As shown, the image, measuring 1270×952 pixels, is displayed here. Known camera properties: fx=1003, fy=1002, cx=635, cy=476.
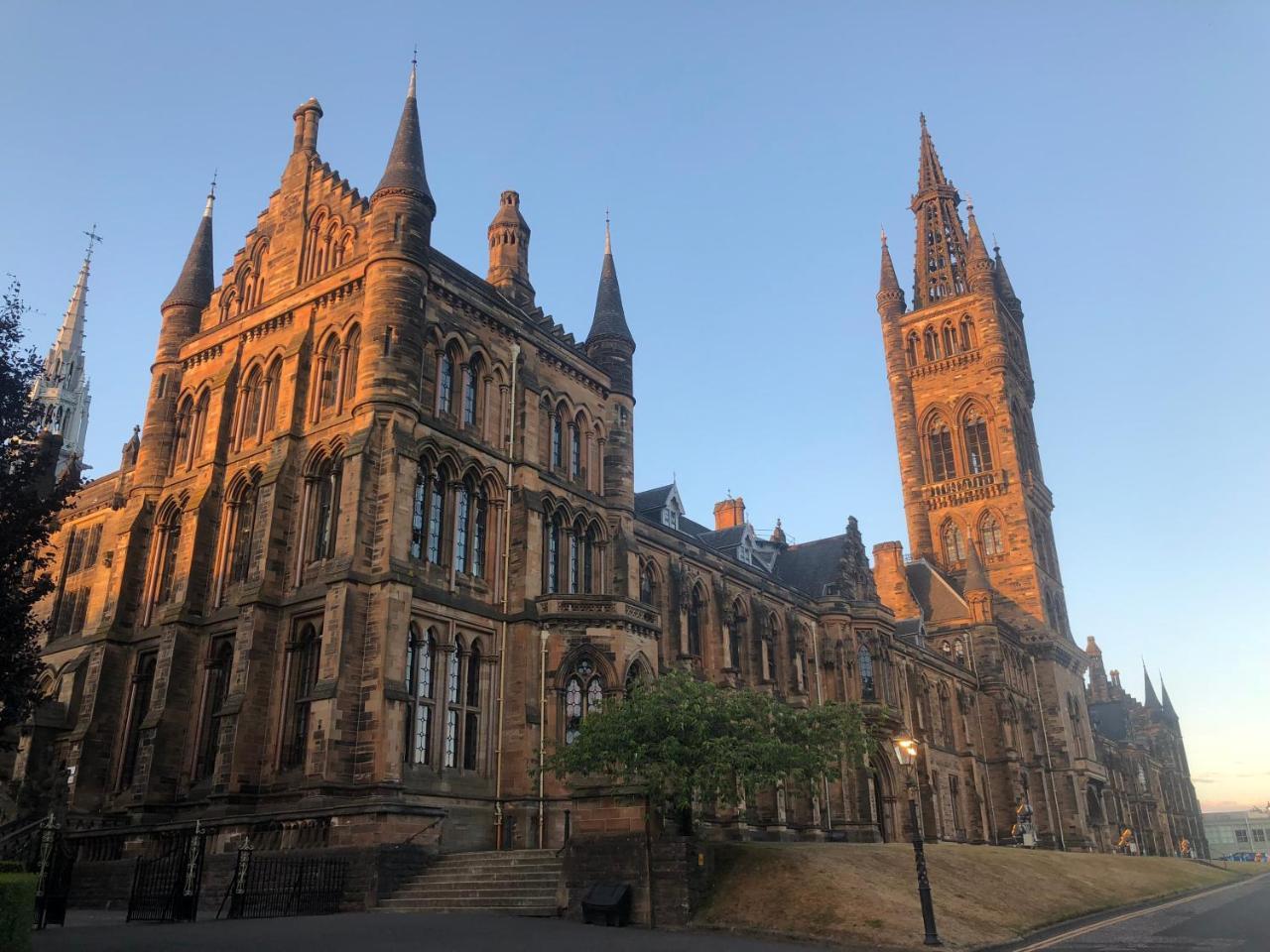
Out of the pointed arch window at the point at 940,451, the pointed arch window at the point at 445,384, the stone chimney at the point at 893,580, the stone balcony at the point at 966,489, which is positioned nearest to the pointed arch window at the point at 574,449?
the pointed arch window at the point at 445,384

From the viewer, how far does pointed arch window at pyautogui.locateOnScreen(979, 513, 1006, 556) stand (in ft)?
278

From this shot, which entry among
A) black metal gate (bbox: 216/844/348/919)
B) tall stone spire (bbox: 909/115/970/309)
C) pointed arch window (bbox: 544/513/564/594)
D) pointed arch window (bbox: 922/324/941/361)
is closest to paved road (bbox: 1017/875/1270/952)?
black metal gate (bbox: 216/844/348/919)

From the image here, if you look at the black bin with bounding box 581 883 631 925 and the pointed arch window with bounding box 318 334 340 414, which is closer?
the black bin with bounding box 581 883 631 925

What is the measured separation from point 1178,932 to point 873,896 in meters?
7.64

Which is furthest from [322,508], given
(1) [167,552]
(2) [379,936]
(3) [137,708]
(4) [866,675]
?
(4) [866,675]

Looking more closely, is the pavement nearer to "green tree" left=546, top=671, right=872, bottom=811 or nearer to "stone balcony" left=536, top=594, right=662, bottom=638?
"green tree" left=546, top=671, right=872, bottom=811

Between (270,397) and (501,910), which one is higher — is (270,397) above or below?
above

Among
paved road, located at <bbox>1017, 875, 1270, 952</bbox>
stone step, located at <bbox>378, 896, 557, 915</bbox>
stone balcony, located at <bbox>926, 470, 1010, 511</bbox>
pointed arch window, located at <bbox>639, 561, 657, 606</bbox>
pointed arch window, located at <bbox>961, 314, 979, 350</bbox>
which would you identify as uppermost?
pointed arch window, located at <bbox>961, 314, 979, 350</bbox>

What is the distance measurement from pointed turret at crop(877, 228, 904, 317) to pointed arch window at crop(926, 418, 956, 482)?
1292 centimetres

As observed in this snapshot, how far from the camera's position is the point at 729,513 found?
6328cm

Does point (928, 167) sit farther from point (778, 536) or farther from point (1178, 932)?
point (1178, 932)

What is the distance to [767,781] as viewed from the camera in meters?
23.6

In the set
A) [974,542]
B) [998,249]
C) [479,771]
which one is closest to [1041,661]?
[974,542]

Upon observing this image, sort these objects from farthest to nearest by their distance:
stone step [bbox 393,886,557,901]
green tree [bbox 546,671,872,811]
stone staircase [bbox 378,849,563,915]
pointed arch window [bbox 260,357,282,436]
Answer: pointed arch window [bbox 260,357,282,436] < green tree [bbox 546,671,872,811] < stone step [bbox 393,886,557,901] < stone staircase [bbox 378,849,563,915]
